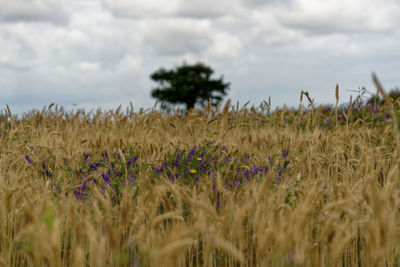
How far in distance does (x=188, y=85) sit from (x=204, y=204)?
27.4m

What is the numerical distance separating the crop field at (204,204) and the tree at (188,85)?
71.6ft

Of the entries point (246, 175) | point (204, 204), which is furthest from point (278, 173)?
point (204, 204)

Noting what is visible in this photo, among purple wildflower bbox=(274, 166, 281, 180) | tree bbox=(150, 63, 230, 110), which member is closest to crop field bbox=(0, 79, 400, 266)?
purple wildflower bbox=(274, 166, 281, 180)

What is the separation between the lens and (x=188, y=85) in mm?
28844

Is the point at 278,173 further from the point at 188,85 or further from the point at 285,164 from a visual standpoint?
the point at 188,85

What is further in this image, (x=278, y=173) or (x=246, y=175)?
(x=278, y=173)

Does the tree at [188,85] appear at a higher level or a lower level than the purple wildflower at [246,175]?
higher

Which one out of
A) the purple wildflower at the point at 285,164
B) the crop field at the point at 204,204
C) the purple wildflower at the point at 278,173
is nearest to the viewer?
the crop field at the point at 204,204

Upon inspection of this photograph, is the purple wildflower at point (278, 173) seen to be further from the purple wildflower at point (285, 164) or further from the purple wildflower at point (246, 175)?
the purple wildflower at point (246, 175)

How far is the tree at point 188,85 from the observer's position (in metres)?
28.2

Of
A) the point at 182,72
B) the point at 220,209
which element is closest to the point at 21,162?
the point at 220,209

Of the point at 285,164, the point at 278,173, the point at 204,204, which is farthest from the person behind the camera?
the point at 285,164

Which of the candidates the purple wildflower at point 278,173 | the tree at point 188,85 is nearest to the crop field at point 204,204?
the purple wildflower at point 278,173

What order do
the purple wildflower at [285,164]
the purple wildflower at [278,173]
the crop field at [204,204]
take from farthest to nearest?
the purple wildflower at [285,164] < the purple wildflower at [278,173] < the crop field at [204,204]
